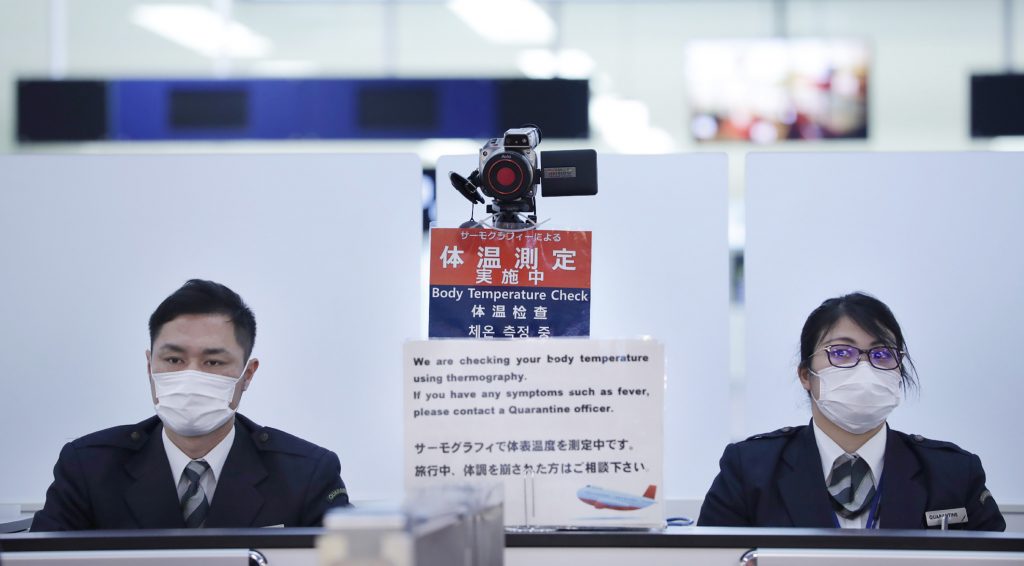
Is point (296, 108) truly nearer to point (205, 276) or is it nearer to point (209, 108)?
point (209, 108)

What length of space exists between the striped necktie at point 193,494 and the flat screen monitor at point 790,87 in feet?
13.6

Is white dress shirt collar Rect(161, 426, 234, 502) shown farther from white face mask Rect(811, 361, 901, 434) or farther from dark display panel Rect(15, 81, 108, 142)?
dark display panel Rect(15, 81, 108, 142)

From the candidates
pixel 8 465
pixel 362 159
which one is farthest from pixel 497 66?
pixel 8 465

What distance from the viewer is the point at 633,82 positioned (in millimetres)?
5805

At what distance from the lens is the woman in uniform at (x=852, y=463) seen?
7.41ft

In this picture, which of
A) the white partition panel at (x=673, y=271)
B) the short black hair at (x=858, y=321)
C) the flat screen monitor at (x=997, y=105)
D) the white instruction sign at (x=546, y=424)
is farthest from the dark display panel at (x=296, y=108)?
the white instruction sign at (x=546, y=424)

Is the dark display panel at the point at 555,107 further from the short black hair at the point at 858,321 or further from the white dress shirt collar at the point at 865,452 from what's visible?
the white dress shirt collar at the point at 865,452

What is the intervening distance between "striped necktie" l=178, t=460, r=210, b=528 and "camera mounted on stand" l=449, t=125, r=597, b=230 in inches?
39.5

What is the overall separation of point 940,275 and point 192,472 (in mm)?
2608

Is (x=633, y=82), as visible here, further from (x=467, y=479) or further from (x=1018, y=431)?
(x=467, y=479)

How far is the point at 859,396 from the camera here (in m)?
2.34

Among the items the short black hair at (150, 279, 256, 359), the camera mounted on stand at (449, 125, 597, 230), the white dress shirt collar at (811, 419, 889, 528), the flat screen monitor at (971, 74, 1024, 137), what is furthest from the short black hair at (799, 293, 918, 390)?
the flat screen monitor at (971, 74, 1024, 137)

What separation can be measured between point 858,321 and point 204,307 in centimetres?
167

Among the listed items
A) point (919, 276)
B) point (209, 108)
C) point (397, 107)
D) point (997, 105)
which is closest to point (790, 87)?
point (997, 105)
